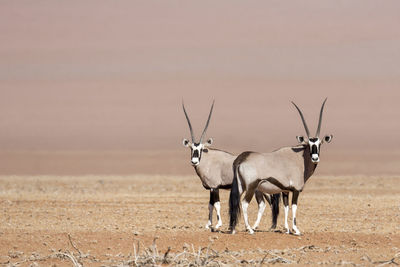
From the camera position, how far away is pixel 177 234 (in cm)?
1550

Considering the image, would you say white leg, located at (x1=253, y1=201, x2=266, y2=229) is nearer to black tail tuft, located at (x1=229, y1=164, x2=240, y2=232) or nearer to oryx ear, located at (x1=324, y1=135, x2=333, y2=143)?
black tail tuft, located at (x1=229, y1=164, x2=240, y2=232)

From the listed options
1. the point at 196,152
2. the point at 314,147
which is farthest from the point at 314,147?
the point at 196,152

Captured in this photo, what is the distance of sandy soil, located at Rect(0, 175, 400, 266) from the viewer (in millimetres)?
13039

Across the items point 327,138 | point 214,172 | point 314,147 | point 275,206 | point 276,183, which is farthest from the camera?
point 214,172

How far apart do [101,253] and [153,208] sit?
34.5 ft

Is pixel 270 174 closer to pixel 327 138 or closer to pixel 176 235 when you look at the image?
pixel 327 138

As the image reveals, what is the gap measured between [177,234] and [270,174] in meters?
2.14

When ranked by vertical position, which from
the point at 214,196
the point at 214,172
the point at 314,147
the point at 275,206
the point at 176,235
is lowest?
the point at 176,235

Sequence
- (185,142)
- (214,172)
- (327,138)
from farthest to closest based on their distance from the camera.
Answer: (185,142), (214,172), (327,138)

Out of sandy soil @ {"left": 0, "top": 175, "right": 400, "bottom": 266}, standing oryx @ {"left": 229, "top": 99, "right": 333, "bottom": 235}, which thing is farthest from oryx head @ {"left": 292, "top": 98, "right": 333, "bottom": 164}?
sandy soil @ {"left": 0, "top": 175, "right": 400, "bottom": 266}

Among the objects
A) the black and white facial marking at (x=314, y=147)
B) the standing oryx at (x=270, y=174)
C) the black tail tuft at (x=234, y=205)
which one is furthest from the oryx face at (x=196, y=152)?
the black and white facial marking at (x=314, y=147)

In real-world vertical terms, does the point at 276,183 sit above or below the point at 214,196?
above

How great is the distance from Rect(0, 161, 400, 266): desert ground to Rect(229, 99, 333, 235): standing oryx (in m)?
0.66

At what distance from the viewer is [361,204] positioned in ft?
85.6
